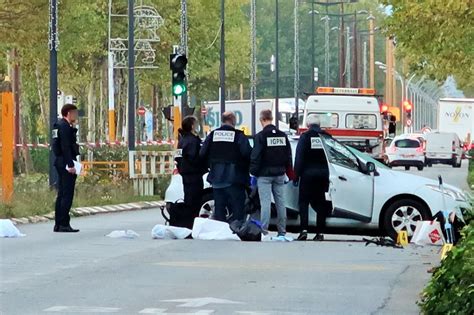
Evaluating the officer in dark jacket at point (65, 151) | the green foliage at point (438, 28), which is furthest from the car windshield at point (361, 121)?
the officer in dark jacket at point (65, 151)

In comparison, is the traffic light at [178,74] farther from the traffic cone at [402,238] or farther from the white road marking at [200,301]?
the white road marking at [200,301]

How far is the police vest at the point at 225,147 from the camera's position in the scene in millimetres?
21109

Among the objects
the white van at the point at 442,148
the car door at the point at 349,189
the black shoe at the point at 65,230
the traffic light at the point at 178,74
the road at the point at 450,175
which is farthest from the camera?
the white van at the point at 442,148

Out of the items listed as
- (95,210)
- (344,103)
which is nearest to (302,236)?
(95,210)

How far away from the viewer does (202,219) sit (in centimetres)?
2128

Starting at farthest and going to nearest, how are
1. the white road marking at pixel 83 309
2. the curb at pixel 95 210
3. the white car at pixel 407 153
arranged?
the white car at pixel 407 153
the curb at pixel 95 210
the white road marking at pixel 83 309

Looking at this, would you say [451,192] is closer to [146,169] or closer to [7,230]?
[7,230]

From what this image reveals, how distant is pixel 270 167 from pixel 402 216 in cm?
203

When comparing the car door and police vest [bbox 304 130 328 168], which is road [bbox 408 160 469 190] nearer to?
the car door

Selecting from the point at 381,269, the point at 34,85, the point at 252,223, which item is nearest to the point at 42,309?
the point at 381,269

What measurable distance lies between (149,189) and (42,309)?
2560 centimetres

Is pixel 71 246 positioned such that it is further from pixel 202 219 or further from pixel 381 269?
pixel 381 269

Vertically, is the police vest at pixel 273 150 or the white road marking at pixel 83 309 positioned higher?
the police vest at pixel 273 150

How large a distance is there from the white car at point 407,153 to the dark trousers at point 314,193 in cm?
4946
